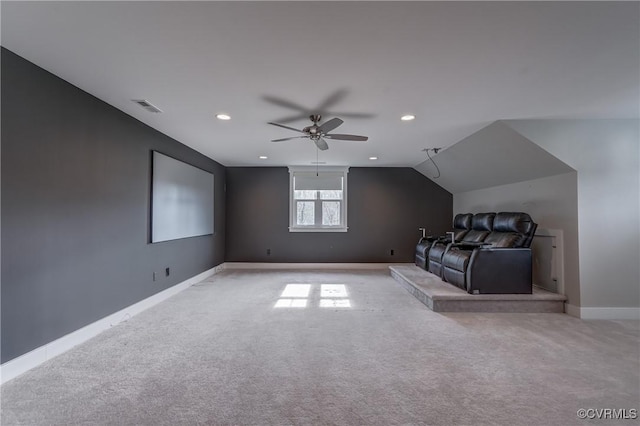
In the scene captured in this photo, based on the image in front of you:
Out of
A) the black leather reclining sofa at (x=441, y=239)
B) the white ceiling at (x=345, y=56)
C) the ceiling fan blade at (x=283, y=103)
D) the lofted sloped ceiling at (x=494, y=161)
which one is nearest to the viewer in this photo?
the white ceiling at (x=345, y=56)

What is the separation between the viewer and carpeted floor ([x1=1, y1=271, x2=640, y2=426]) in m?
1.70

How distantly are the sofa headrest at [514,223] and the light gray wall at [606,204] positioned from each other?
54 centimetres

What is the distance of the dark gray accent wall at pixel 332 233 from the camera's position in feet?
21.6

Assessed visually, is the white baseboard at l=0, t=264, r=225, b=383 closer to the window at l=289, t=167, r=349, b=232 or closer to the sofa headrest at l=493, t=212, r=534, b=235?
the window at l=289, t=167, r=349, b=232

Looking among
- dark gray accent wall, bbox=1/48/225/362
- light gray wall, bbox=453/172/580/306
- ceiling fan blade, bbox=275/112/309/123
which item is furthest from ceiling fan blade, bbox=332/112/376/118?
light gray wall, bbox=453/172/580/306

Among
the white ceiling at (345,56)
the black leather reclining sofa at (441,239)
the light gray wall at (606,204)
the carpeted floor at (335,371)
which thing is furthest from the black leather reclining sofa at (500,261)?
the white ceiling at (345,56)

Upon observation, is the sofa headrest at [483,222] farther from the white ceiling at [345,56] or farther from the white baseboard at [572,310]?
the white ceiling at [345,56]

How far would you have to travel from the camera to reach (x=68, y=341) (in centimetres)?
249

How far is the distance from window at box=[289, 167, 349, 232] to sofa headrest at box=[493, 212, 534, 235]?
3.21 meters

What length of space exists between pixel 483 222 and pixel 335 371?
3774 mm

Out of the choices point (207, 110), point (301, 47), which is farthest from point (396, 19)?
point (207, 110)

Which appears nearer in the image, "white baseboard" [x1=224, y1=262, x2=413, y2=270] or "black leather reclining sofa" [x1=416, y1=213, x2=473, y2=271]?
"black leather reclining sofa" [x1=416, y1=213, x2=473, y2=271]

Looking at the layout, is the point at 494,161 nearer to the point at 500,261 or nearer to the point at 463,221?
the point at 463,221

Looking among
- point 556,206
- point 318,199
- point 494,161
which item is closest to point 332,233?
point 318,199
